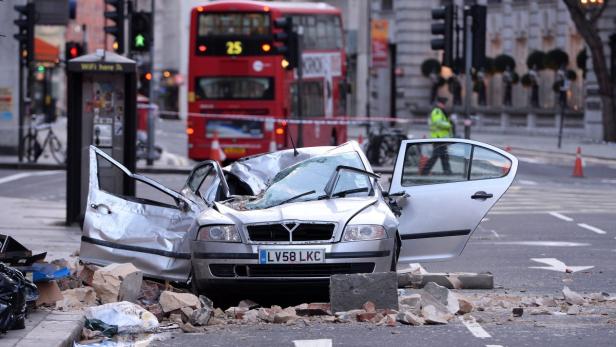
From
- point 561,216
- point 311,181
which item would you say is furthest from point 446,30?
point 311,181

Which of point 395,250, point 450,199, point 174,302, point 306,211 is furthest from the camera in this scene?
point 450,199

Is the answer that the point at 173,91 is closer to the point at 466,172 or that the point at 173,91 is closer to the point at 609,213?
the point at 609,213

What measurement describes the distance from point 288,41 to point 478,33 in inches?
250

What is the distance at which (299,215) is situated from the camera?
11.7 metres

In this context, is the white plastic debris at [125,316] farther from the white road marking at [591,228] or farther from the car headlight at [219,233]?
the white road marking at [591,228]

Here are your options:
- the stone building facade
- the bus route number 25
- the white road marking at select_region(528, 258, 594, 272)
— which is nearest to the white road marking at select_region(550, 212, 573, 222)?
the white road marking at select_region(528, 258, 594, 272)

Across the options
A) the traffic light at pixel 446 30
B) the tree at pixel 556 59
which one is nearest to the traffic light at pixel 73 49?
the traffic light at pixel 446 30

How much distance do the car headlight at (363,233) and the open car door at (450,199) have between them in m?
1.76

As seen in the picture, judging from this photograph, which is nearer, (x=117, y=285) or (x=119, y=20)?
(x=117, y=285)

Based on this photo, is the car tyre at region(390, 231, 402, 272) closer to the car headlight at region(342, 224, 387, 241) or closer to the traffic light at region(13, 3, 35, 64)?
the car headlight at region(342, 224, 387, 241)

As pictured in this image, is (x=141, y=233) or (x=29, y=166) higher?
(x=141, y=233)

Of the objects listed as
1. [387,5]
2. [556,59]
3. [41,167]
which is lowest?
[41,167]

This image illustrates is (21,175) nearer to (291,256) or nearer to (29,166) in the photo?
(29,166)

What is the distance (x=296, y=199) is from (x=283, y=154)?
205cm
